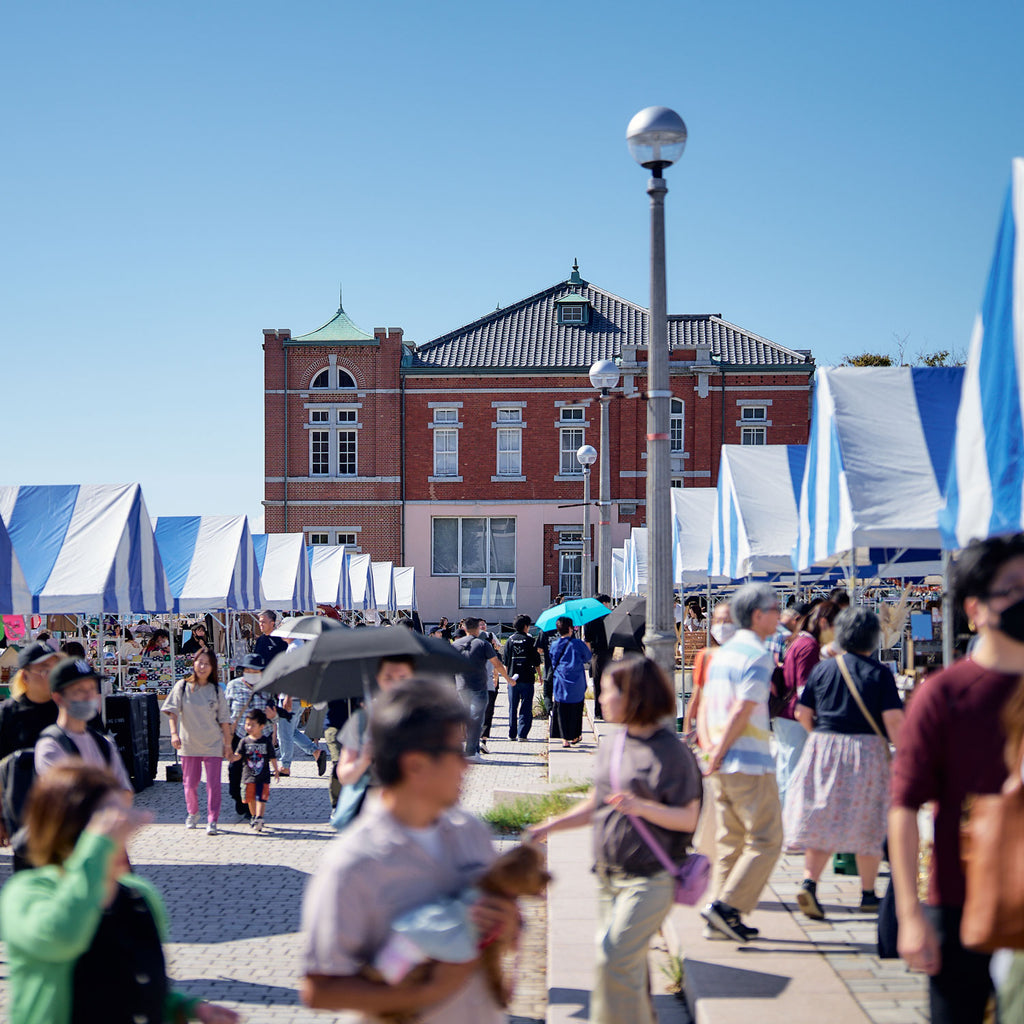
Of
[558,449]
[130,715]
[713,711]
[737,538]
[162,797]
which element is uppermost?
[558,449]

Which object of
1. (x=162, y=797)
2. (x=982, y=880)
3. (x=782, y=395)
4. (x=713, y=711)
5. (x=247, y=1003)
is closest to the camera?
(x=982, y=880)

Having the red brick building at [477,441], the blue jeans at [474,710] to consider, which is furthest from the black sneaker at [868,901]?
the red brick building at [477,441]

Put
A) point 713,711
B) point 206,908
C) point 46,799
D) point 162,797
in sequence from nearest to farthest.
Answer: point 46,799 < point 713,711 < point 206,908 < point 162,797

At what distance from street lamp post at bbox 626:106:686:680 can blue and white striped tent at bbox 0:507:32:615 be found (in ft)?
22.8

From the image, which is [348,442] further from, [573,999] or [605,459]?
[573,999]

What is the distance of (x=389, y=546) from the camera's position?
49188 millimetres

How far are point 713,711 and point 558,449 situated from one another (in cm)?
4251

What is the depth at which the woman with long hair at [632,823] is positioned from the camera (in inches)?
177

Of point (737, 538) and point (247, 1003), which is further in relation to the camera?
point (737, 538)

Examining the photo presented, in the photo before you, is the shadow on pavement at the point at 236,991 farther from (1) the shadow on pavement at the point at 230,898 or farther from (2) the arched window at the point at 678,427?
(2) the arched window at the point at 678,427

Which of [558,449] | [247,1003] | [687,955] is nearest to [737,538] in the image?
[687,955]

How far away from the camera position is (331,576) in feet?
105

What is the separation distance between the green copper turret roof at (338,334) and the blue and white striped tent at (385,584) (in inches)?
478

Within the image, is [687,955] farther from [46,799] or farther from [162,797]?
[162,797]
